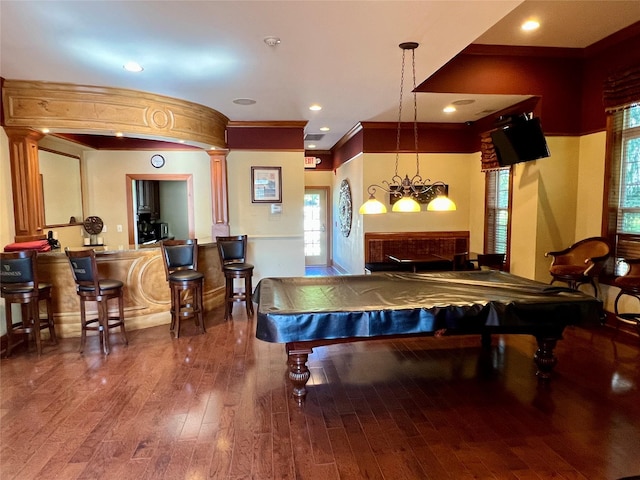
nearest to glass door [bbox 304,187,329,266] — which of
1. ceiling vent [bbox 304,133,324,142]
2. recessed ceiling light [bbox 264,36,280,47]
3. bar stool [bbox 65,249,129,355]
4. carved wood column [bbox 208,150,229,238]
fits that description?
ceiling vent [bbox 304,133,324,142]

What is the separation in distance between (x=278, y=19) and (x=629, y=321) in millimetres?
4764

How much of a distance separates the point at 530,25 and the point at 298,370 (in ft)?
14.1

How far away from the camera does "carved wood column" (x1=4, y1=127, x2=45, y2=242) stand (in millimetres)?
4219

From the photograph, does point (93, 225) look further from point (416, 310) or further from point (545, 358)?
point (545, 358)

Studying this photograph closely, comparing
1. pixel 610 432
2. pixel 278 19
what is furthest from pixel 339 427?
pixel 278 19

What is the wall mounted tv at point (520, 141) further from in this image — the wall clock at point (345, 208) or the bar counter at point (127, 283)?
the bar counter at point (127, 283)

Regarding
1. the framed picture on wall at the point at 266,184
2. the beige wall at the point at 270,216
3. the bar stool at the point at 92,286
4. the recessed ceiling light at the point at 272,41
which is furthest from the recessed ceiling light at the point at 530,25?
the bar stool at the point at 92,286

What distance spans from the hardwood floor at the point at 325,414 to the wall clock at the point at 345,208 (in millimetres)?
4055

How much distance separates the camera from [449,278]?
3816mm

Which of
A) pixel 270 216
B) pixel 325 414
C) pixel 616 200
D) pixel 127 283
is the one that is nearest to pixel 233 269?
pixel 127 283

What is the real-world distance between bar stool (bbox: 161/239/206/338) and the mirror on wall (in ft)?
7.13

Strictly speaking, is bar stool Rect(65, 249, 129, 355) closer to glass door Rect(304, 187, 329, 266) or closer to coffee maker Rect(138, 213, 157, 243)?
coffee maker Rect(138, 213, 157, 243)

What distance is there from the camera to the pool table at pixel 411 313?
8.68 ft

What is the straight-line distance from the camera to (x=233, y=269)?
5.02 meters
